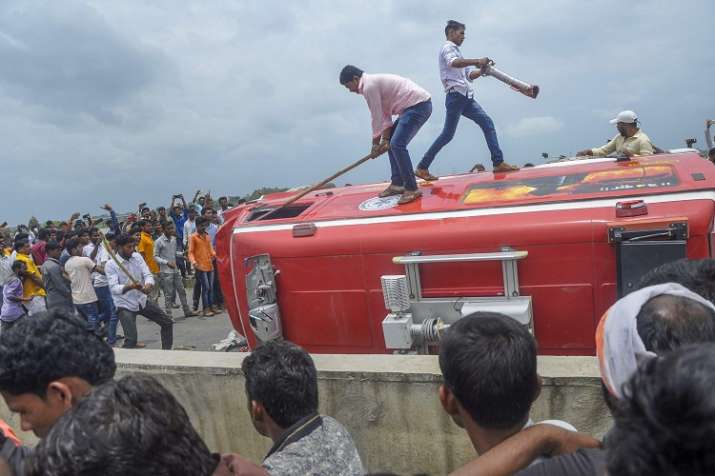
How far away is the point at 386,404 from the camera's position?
2.53 m

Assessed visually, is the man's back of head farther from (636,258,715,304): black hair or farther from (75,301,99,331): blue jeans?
(75,301,99,331): blue jeans

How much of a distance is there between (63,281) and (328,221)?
4271mm

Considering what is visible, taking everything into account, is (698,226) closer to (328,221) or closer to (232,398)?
(328,221)

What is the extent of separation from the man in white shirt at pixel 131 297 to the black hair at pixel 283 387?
4.10 meters

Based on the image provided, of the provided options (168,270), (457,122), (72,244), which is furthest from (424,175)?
(168,270)

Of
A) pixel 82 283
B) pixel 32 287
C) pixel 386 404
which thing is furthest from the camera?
pixel 82 283

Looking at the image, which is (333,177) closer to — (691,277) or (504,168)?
(504,168)

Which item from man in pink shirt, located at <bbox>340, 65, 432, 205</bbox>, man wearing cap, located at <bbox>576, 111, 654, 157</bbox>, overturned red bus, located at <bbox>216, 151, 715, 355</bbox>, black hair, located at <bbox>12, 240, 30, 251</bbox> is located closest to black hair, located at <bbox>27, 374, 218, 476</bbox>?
overturned red bus, located at <bbox>216, 151, 715, 355</bbox>

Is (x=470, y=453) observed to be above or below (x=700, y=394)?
below

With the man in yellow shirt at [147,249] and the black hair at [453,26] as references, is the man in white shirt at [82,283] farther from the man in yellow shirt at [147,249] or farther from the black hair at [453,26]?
the black hair at [453,26]

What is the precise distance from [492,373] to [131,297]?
4.98 metres

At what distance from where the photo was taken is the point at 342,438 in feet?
5.74

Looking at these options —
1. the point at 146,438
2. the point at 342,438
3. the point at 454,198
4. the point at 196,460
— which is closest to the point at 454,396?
the point at 342,438

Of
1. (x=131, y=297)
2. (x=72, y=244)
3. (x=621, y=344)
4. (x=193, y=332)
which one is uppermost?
(x=72, y=244)
